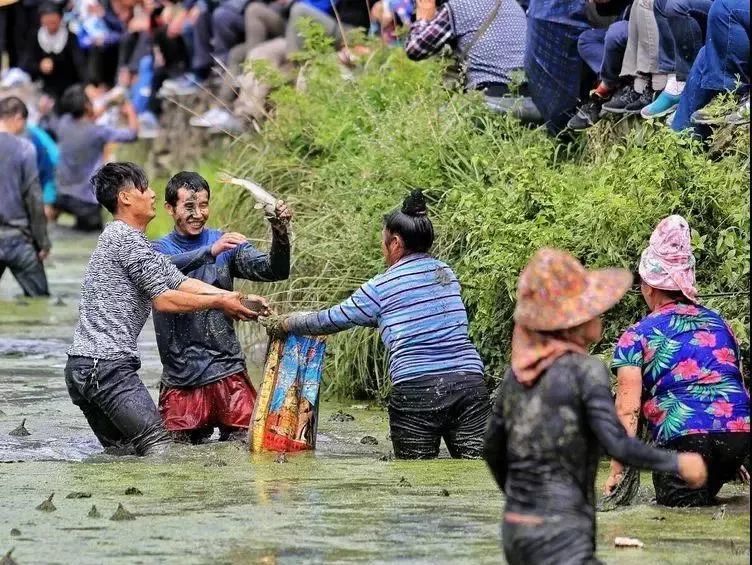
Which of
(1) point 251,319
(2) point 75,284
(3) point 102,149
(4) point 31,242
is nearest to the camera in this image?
(1) point 251,319

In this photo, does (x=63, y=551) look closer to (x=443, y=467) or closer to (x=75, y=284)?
(x=443, y=467)

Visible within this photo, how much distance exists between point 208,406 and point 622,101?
3148 mm

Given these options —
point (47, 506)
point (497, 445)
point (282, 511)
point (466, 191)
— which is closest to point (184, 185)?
point (466, 191)

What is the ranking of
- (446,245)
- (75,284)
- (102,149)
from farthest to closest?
(102,149)
(75,284)
(446,245)

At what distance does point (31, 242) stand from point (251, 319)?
7.85 meters

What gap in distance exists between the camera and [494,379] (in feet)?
30.2

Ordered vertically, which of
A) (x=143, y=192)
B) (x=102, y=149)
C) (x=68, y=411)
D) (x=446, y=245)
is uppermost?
(x=143, y=192)

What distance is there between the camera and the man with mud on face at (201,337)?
8812 mm

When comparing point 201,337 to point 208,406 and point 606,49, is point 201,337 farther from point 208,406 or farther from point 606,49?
point 606,49

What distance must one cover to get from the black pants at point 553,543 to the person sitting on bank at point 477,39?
6.78 m

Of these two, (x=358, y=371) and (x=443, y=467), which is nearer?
(x=443, y=467)

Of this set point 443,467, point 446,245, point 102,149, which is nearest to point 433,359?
point 443,467

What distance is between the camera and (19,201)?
620 inches

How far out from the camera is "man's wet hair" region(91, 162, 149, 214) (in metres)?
8.47
